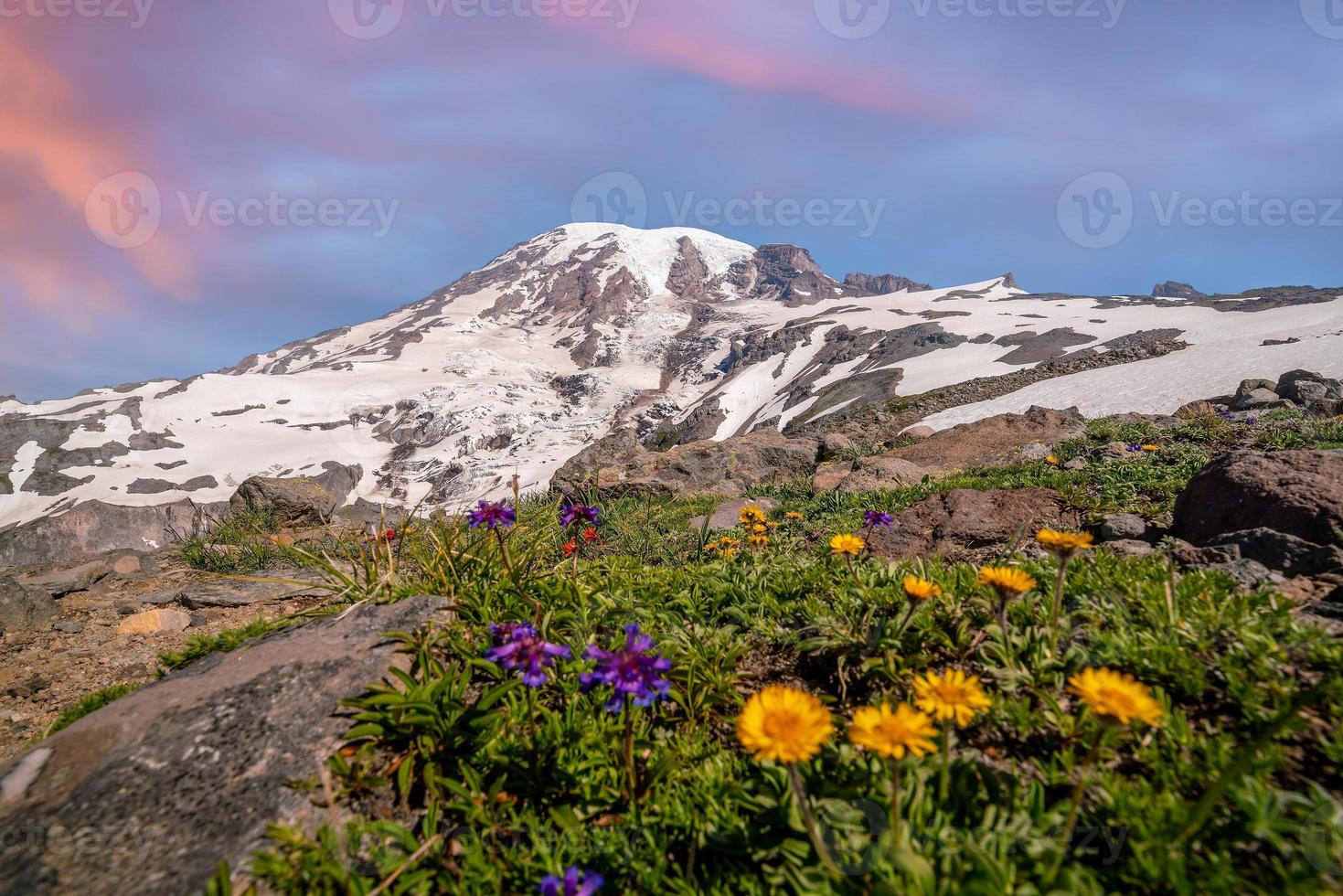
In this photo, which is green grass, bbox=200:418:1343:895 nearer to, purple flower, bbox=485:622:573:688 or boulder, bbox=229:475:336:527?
purple flower, bbox=485:622:573:688

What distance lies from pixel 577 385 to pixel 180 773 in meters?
88.6

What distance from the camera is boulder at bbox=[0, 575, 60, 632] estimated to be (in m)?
5.38

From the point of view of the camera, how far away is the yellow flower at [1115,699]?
1484 mm

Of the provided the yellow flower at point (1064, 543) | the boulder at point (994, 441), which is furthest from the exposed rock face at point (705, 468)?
the yellow flower at point (1064, 543)

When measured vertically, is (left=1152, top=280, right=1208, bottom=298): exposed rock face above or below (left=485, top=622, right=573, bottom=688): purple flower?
above

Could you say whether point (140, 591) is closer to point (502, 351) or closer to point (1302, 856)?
point (1302, 856)

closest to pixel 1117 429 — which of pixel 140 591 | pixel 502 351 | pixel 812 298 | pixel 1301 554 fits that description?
pixel 1301 554

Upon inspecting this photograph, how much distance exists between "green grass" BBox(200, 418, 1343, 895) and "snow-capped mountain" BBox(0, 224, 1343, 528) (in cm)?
267

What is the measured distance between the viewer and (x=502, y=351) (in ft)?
352

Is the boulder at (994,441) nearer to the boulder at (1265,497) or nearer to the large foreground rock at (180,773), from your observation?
the boulder at (1265,497)

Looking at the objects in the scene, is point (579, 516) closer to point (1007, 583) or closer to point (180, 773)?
point (180, 773)

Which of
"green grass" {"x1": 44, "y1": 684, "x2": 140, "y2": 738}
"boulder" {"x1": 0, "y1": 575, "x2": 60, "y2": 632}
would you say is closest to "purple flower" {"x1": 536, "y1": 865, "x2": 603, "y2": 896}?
"green grass" {"x1": 44, "y1": 684, "x2": 140, "y2": 738}

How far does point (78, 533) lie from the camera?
23172 mm

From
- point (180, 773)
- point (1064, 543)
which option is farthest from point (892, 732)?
point (180, 773)
